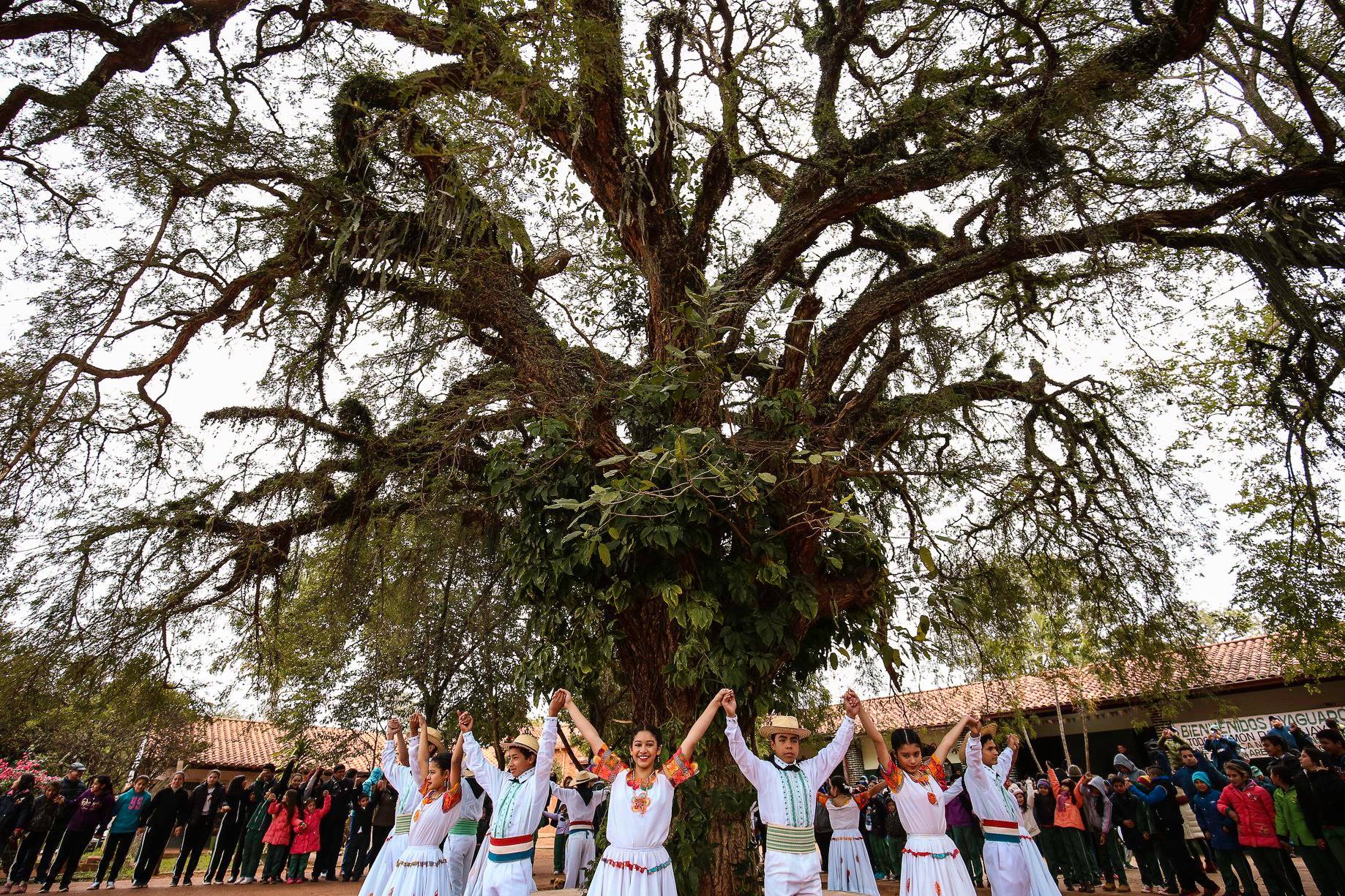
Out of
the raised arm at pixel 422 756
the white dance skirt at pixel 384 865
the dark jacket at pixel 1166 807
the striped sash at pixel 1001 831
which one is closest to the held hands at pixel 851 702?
the striped sash at pixel 1001 831

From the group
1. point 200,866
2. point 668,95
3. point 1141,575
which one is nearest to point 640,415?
point 668,95

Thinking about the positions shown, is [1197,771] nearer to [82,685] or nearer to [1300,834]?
[1300,834]

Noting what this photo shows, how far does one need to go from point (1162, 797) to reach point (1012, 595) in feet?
8.76

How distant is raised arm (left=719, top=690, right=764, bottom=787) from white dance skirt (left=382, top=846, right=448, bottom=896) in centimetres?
252

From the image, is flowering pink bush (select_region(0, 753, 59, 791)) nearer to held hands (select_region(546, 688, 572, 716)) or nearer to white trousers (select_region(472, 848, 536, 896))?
white trousers (select_region(472, 848, 536, 896))

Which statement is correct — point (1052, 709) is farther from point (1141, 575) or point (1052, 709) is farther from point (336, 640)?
point (336, 640)

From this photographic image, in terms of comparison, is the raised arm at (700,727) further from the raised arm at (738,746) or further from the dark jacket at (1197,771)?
the dark jacket at (1197,771)

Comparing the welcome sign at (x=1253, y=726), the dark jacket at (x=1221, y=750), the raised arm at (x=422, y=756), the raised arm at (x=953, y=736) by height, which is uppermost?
the welcome sign at (x=1253, y=726)

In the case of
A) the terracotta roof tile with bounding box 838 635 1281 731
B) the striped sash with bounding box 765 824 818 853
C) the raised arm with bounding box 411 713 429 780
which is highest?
the terracotta roof tile with bounding box 838 635 1281 731

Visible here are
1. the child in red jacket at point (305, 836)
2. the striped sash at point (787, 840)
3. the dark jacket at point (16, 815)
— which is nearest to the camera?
the striped sash at point (787, 840)

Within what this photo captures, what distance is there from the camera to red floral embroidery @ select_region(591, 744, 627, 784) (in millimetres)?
4480

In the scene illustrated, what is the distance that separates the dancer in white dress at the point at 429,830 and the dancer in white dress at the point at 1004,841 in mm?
3775

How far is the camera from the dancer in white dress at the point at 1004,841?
17.9 feet

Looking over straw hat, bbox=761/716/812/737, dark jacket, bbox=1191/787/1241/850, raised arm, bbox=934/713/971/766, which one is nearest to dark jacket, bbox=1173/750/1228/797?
dark jacket, bbox=1191/787/1241/850
